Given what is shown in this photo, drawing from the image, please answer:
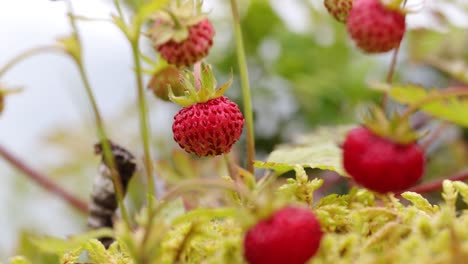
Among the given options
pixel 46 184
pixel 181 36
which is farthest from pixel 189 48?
pixel 46 184

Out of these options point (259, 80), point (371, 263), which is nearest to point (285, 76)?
point (259, 80)

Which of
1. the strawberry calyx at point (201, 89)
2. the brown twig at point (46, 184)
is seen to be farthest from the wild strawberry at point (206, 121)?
the brown twig at point (46, 184)

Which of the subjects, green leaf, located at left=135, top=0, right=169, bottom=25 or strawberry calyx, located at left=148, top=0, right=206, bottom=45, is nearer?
green leaf, located at left=135, top=0, right=169, bottom=25

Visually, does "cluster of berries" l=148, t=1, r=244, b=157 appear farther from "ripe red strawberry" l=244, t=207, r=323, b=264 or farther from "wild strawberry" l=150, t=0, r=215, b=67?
"ripe red strawberry" l=244, t=207, r=323, b=264

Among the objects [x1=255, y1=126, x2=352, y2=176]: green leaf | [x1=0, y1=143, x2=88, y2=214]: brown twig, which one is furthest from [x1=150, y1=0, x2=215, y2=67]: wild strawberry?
[x1=0, y1=143, x2=88, y2=214]: brown twig

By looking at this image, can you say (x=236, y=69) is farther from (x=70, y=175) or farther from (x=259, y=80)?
(x=70, y=175)

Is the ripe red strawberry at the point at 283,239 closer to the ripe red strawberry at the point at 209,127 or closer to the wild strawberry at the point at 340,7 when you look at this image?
the ripe red strawberry at the point at 209,127

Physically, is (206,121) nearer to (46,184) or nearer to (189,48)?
(189,48)
